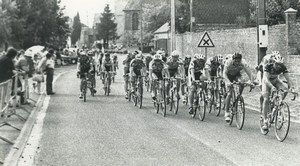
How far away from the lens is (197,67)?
14.3 m

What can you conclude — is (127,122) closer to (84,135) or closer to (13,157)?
(84,135)

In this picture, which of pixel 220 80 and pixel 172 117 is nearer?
pixel 172 117

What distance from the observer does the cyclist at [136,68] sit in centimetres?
1727

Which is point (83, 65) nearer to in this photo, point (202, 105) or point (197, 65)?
point (197, 65)

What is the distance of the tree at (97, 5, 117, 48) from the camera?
428 feet

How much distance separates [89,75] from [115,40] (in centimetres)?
11623

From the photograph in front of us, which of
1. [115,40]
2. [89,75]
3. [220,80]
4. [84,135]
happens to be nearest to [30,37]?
[89,75]

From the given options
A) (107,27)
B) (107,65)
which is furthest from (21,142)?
(107,27)

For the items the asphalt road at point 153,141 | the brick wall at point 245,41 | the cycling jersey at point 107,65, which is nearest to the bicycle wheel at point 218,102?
the asphalt road at point 153,141

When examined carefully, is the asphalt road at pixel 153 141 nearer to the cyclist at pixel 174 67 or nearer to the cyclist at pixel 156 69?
the cyclist at pixel 156 69

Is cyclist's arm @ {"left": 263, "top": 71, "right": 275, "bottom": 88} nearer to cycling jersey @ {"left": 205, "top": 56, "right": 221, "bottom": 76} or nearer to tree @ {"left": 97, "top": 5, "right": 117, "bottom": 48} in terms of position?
cycling jersey @ {"left": 205, "top": 56, "right": 221, "bottom": 76}

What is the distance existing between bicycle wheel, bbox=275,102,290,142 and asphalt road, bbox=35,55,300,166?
0.16 metres

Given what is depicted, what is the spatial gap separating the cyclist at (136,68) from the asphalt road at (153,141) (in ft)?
6.28

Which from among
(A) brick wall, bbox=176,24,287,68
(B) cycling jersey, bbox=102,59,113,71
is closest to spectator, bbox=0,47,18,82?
(B) cycling jersey, bbox=102,59,113,71
